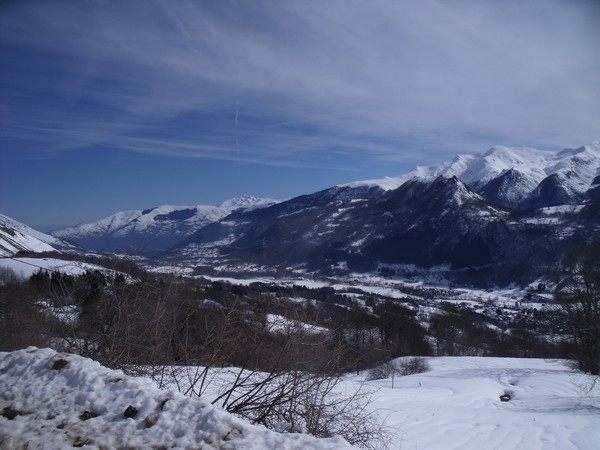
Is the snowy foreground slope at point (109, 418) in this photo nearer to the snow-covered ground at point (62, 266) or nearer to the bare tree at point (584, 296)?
the snow-covered ground at point (62, 266)

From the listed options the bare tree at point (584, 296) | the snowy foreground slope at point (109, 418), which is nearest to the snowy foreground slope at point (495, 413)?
the bare tree at point (584, 296)

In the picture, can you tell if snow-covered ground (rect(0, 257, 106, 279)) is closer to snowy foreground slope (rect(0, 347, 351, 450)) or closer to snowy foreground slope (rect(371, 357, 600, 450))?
snowy foreground slope (rect(0, 347, 351, 450))

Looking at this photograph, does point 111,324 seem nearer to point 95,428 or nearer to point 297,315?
point 297,315

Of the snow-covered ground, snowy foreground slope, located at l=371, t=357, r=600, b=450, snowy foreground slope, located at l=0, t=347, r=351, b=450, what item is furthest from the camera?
snowy foreground slope, located at l=371, t=357, r=600, b=450

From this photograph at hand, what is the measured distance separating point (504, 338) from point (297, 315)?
252 feet

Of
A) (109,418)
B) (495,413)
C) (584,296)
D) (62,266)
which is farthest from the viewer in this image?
(584,296)

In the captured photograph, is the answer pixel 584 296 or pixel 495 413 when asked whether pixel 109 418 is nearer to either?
pixel 495 413

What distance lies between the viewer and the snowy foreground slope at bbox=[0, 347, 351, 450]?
14.1 ft

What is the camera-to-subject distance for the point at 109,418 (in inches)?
185

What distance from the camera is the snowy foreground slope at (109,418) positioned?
4.31 metres

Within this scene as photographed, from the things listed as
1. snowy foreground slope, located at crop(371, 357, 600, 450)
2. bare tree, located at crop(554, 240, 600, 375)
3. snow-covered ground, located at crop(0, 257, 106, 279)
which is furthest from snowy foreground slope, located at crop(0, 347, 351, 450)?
bare tree, located at crop(554, 240, 600, 375)

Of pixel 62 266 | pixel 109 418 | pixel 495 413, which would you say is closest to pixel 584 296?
pixel 495 413

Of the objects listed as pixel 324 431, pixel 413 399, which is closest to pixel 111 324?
pixel 324 431

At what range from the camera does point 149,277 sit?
39.2 ft
